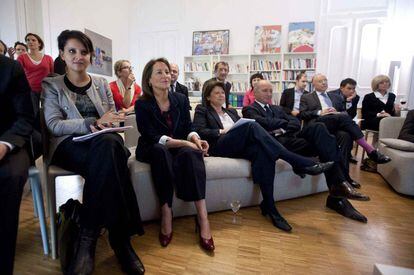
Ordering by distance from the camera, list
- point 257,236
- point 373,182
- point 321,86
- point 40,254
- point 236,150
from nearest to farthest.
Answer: point 40,254 < point 257,236 < point 236,150 < point 373,182 < point 321,86

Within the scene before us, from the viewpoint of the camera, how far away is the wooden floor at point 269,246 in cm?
134

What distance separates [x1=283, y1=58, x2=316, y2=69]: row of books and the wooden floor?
3.98 metres

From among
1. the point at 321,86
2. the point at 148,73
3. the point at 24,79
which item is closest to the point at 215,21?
the point at 321,86

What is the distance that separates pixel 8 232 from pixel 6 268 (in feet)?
0.46

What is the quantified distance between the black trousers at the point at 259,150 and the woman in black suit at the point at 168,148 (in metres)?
0.31

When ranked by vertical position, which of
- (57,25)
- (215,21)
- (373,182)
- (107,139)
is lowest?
(373,182)

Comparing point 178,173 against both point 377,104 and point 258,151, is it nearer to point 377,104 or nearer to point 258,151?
point 258,151

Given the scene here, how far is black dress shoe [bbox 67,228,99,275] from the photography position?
3.85 feet

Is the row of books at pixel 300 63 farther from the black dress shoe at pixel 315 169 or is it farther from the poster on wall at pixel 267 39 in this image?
the black dress shoe at pixel 315 169

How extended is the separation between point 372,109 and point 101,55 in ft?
17.2

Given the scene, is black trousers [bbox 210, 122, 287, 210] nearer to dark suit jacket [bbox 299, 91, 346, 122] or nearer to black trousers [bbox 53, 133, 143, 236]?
black trousers [bbox 53, 133, 143, 236]

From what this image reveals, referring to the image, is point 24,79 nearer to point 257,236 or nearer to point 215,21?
point 257,236

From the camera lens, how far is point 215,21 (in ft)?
19.2

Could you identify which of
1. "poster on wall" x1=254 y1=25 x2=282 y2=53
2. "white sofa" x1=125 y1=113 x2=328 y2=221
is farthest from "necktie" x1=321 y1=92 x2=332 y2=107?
"poster on wall" x1=254 y1=25 x2=282 y2=53
